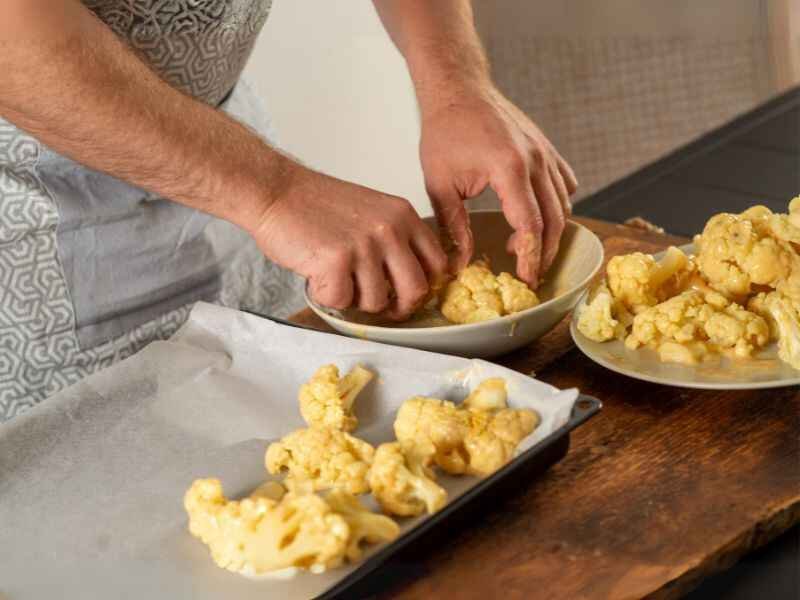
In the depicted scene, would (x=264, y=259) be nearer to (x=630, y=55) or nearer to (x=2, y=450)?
(x=2, y=450)

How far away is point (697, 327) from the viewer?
3.75ft

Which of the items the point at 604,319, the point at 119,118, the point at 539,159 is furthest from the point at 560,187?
the point at 119,118

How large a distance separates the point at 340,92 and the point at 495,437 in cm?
192

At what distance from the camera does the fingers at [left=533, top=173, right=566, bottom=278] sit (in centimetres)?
134

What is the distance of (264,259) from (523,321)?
61cm

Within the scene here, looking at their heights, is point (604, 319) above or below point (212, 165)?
below

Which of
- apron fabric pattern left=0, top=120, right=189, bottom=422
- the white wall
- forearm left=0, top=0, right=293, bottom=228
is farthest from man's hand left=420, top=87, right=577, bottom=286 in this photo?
the white wall

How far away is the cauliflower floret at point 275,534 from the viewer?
88 cm

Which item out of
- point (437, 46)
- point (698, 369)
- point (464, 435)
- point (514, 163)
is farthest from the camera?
point (437, 46)

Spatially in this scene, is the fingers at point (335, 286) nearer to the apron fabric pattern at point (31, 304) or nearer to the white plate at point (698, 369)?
the white plate at point (698, 369)

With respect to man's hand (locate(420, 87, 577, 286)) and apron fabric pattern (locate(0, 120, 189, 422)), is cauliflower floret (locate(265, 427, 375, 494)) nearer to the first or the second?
man's hand (locate(420, 87, 577, 286))

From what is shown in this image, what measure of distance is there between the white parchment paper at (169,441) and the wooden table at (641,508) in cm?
6

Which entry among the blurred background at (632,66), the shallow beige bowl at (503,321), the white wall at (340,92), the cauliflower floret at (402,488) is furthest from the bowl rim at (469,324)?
the blurred background at (632,66)

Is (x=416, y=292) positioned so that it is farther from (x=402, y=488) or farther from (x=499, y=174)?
(x=402, y=488)
